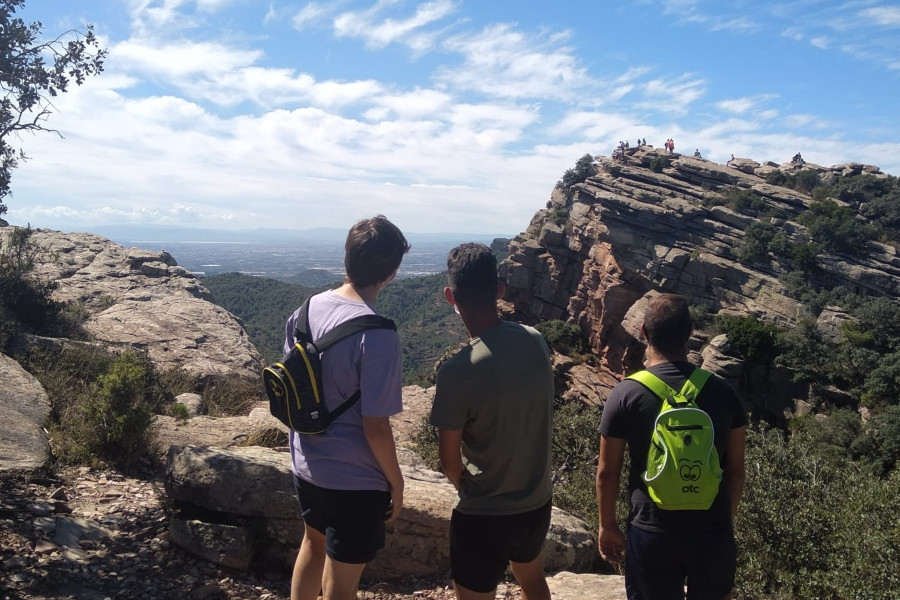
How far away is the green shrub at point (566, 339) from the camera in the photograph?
29484 mm

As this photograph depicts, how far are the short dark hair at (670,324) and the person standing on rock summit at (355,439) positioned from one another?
119 centimetres

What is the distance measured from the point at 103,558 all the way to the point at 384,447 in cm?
256

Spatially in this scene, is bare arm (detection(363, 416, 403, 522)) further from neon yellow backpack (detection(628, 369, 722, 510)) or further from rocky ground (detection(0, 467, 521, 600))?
rocky ground (detection(0, 467, 521, 600))

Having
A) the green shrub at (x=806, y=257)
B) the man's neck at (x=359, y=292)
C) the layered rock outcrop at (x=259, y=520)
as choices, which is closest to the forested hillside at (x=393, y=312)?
the green shrub at (x=806, y=257)

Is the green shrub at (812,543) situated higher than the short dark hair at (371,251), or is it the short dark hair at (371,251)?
the short dark hair at (371,251)

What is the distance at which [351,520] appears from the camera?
242 cm

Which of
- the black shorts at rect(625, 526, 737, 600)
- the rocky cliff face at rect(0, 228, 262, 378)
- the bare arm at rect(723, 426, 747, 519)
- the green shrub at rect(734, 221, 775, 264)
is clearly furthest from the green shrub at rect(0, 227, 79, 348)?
the green shrub at rect(734, 221, 775, 264)

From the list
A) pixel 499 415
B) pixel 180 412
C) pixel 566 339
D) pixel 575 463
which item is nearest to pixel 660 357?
pixel 499 415

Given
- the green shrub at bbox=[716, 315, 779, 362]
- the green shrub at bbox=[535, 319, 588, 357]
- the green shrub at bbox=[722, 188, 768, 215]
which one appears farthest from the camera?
the green shrub at bbox=[535, 319, 588, 357]

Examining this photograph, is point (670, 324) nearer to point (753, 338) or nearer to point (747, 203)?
point (753, 338)

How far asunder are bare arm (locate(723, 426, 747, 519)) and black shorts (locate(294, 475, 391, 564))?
1.58m

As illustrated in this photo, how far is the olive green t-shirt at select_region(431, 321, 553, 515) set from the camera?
2420 millimetres

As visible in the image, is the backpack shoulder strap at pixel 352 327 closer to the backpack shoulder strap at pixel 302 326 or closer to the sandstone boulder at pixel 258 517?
the backpack shoulder strap at pixel 302 326

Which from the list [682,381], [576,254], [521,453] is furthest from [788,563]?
[576,254]
